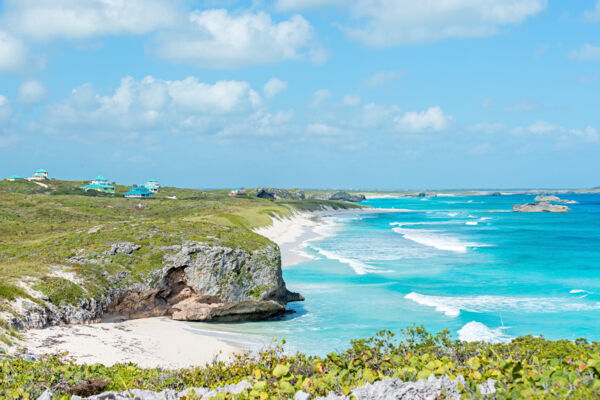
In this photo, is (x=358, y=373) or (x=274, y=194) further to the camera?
(x=274, y=194)

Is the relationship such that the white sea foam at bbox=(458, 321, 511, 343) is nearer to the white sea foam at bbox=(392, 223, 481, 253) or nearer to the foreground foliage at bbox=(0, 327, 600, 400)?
the foreground foliage at bbox=(0, 327, 600, 400)

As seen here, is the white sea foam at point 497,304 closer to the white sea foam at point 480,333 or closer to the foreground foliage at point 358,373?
the white sea foam at point 480,333

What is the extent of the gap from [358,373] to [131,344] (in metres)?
12.2

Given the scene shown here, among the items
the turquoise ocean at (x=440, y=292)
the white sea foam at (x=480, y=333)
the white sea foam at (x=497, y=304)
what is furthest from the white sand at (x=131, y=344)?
the white sea foam at (x=497, y=304)

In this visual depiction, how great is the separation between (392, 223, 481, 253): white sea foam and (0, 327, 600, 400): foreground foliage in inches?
1829

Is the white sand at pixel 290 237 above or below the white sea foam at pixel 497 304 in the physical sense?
above

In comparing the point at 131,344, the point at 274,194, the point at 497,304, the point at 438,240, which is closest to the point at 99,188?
the point at 274,194

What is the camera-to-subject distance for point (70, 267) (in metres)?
22.0

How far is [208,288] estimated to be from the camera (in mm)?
24000

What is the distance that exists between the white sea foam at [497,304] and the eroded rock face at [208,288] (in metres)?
10.9

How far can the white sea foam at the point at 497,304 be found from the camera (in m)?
28.9

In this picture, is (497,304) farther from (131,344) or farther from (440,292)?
(131,344)

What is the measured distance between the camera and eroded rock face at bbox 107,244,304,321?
23.6 m

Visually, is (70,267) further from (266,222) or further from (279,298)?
(266,222)
